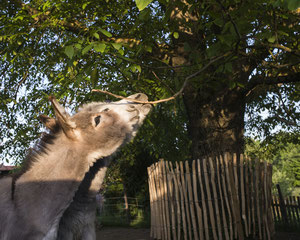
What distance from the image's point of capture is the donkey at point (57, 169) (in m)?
1.77

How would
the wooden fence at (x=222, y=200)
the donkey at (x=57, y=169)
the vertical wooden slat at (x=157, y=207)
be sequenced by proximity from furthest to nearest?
the vertical wooden slat at (x=157, y=207) < the wooden fence at (x=222, y=200) < the donkey at (x=57, y=169)

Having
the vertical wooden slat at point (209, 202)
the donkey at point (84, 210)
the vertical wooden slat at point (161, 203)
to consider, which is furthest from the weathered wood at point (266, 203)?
the donkey at point (84, 210)

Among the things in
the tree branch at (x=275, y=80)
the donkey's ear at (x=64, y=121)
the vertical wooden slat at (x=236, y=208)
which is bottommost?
the vertical wooden slat at (x=236, y=208)

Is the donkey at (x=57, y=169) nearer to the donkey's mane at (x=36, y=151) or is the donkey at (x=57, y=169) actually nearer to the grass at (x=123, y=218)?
the donkey's mane at (x=36, y=151)

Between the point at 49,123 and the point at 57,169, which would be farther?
the point at 49,123

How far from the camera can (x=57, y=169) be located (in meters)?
1.99

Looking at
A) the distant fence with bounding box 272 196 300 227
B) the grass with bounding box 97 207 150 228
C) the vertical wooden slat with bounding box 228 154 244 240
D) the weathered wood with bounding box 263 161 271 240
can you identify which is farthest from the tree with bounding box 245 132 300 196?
the grass with bounding box 97 207 150 228

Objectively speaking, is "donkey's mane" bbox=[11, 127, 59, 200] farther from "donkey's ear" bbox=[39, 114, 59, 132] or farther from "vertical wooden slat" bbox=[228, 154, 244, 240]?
"vertical wooden slat" bbox=[228, 154, 244, 240]

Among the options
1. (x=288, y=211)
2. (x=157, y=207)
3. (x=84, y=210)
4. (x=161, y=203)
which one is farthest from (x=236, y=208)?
(x=288, y=211)

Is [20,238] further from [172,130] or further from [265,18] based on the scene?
[172,130]

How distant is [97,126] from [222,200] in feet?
16.0

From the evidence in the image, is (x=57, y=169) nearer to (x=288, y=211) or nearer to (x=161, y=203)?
(x=161, y=203)

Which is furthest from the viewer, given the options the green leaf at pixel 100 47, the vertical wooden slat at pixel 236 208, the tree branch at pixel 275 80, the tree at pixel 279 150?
the tree at pixel 279 150

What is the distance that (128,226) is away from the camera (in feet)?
45.0
